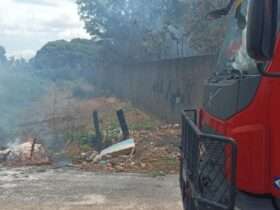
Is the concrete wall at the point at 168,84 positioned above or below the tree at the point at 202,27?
below

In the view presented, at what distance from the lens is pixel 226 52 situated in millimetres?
3844

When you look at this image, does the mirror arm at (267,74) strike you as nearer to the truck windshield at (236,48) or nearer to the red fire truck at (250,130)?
the red fire truck at (250,130)

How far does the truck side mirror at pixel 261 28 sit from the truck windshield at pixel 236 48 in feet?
1.28

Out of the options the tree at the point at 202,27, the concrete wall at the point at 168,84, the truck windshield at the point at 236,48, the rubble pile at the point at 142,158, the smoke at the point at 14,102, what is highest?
the tree at the point at 202,27

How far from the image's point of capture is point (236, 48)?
3422mm

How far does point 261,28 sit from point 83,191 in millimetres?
5310

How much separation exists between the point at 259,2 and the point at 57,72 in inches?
1968

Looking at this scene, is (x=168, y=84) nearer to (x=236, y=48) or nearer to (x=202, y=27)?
(x=202, y=27)

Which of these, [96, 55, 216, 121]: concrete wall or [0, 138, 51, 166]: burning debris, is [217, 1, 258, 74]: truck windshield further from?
[0, 138, 51, 166]: burning debris

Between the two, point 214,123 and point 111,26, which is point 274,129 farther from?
point 111,26

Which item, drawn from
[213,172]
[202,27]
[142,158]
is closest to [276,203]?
[213,172]

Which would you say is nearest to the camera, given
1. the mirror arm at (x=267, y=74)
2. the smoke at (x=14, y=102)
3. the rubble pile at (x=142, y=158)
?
the mirror arm at (x=267, y=74)

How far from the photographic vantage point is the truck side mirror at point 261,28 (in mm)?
2260

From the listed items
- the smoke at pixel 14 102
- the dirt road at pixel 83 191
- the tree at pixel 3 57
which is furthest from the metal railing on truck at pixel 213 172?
the tree at pixel 3 57
